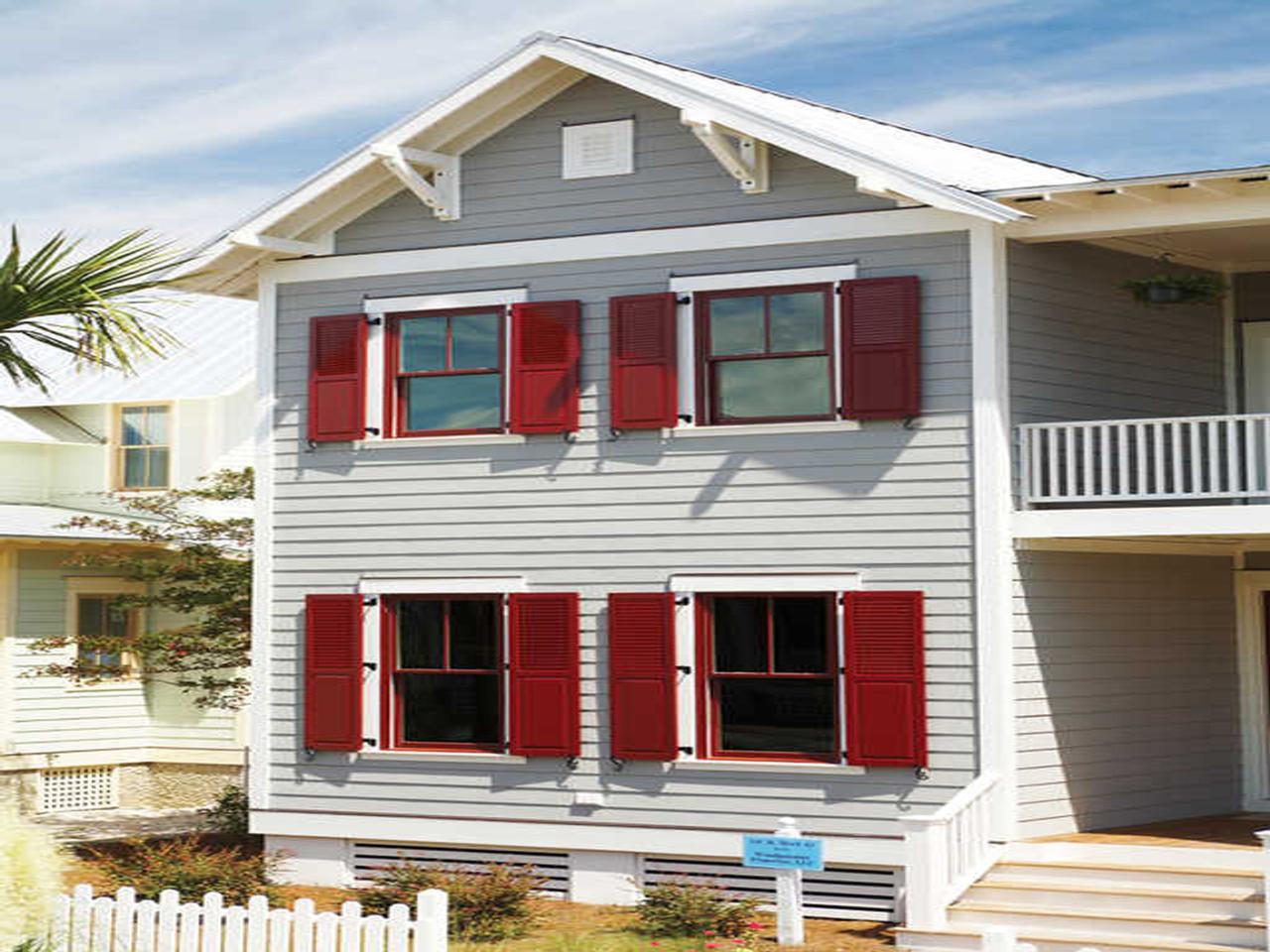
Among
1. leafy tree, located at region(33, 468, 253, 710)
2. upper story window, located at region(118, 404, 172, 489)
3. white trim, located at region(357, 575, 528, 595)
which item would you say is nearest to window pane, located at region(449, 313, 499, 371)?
white trim, located at region(357, 575, 528, 595)

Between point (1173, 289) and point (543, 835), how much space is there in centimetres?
733

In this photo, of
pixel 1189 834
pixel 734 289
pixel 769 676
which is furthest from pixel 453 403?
pixel 1189 834

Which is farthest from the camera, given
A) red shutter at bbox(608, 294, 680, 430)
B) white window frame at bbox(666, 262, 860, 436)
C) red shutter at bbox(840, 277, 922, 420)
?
red shutter at bbox(608, 294, 680, 430)

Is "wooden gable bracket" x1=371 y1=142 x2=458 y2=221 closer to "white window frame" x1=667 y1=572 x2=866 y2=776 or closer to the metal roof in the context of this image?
"white window frame" x1=667 y1=572 x2=866 y2=776

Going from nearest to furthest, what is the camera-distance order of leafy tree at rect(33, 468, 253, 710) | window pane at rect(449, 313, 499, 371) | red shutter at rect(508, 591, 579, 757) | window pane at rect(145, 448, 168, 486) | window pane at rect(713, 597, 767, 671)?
1. window pane at rect(713, 597, 767, 671)
2. red shutter at rect(508, 591, 579, 757)
3. window pane at rect(449, 313, 499, 371)
4. leafy tree at rect(33, 468, 253, 710)
5. window pane at rect(145, 448, 168, 486)

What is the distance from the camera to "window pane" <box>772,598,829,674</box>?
1625 cm

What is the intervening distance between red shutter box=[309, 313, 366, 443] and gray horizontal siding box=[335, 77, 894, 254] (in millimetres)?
836

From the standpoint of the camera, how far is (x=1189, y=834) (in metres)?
16.3

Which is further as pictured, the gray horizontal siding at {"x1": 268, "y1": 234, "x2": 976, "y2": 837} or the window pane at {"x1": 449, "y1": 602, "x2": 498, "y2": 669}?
the window pane at {"x1": 449, "y1": 602, "x2": 498, "y2": 669}

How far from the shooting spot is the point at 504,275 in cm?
1753

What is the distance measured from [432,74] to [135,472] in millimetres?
9173

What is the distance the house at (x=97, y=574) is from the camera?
81.0ft

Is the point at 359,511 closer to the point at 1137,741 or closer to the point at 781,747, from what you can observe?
the point at 781,747

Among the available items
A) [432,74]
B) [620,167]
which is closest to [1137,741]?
[620,167]
